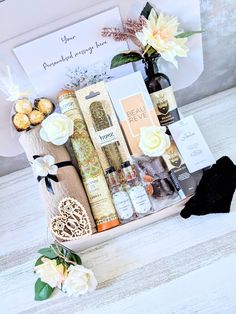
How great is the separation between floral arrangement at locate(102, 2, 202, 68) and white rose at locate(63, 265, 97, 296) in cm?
50

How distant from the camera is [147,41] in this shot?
2.67ft

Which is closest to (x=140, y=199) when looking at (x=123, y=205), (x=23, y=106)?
(x=123, y=205)

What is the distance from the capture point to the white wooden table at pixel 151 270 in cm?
83

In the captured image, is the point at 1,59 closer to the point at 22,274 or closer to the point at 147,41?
the point at 147,41

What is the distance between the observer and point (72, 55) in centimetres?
87

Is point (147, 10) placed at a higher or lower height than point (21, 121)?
higher

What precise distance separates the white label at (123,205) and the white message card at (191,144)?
0.17 meters

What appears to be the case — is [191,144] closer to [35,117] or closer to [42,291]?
[35,117]

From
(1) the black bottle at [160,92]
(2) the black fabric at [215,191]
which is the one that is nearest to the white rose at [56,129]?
(1) the black bottle at [160,92]

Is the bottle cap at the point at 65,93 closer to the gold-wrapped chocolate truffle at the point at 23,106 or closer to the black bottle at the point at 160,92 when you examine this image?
the gold-wrapped chocolate truffle at the point at 23,106

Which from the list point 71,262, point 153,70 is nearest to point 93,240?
point 71,262

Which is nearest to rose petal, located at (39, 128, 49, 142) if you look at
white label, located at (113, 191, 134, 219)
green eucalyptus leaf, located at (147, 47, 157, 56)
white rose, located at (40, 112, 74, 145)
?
white rose, located at (40, 112, 74, 145)

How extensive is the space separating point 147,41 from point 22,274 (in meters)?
0.65

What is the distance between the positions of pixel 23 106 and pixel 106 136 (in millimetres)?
211
